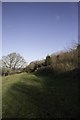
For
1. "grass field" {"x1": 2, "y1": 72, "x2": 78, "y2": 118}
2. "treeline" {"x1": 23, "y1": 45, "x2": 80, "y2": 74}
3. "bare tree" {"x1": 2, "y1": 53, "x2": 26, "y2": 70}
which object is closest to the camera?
"grass field" {"x1": 2, "y1": 72, "x2": 78, "y2": 118}

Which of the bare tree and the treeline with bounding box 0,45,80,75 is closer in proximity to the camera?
the treeline with bounding box 0,45,80,75

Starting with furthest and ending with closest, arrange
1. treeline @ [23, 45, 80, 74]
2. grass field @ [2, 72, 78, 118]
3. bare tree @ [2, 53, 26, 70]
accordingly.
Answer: bare tree @ [2, 53, 26, 70] → treeline @ [23, 45, 80, 74] → grass field @ [2, 72, 78, 118]

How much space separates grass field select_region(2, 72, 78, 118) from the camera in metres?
7.01

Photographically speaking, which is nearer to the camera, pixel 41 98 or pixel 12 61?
pixel 41 98

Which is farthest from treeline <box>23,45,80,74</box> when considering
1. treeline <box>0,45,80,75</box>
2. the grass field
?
the grass field

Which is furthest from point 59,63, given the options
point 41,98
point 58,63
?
point 41,98


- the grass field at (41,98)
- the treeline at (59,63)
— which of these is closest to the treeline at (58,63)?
the treeline at (59,63)

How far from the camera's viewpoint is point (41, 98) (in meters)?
8.23

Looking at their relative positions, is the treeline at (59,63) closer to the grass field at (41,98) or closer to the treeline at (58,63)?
the treeline at (58,63)

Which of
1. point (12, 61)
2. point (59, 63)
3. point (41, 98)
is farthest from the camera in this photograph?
point (12, 61)

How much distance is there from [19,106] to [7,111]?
557 millimetres

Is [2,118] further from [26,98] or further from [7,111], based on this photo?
[26,98]

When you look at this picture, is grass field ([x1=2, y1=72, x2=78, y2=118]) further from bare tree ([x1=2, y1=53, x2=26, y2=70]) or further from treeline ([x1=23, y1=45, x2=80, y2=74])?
bare tree ([x1=2, y1=53, x2=26, y2=70])

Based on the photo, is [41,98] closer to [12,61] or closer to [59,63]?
[59,63]
